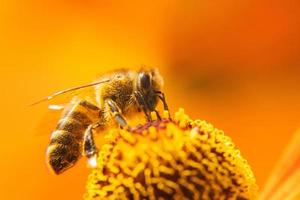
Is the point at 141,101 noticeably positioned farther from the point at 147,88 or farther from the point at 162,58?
the point at 162,58

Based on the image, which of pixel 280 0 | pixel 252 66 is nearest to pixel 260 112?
pixel 252 66

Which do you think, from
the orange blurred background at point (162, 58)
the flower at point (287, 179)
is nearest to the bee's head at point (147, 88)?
the flower at point (287, 179)

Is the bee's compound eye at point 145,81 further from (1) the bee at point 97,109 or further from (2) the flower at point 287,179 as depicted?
(2) the flower at point 287,179

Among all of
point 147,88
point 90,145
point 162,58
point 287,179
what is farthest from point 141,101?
point 162,58

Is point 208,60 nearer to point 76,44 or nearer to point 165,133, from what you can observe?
point 76,44

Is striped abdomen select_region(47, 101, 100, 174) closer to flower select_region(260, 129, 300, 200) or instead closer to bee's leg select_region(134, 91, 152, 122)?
bee's leg select_region(134, 91, 152, 122)

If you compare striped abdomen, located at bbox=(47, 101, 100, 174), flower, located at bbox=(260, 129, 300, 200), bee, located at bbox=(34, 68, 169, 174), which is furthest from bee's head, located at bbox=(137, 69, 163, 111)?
flower, located at bbox=(260, 129, 300, 200)
